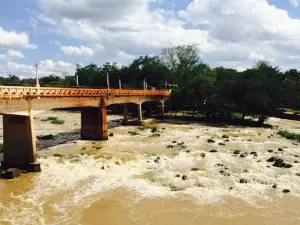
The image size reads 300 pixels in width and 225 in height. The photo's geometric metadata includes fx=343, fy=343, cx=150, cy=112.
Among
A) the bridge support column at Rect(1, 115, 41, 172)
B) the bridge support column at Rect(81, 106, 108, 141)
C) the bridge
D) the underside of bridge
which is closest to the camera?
the bridge

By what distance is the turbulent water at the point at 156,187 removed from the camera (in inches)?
664

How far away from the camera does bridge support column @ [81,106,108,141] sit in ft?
128

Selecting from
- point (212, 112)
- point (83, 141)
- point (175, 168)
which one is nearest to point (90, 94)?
point (83, 141)

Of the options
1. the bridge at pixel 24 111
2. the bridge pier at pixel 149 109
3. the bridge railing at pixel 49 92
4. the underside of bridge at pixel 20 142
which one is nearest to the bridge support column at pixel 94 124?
the bridge railing at pixel 49 92

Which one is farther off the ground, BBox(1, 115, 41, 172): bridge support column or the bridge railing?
the bridge railing

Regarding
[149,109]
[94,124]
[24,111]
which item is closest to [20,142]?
[24,111]

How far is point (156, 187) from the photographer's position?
2094 cm

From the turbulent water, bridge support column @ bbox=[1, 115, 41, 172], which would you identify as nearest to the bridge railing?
bridge support column @ bbox=[1, 115, 41, 172]

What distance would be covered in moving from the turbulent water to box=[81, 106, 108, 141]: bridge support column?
4.44 metres

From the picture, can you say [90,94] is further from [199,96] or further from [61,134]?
[199,96]

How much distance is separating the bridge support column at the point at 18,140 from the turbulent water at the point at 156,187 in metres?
1.98

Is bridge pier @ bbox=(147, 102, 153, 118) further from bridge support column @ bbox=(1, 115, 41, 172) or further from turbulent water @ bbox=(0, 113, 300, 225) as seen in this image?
bridge support column @ bbox=(1, 115, 41, 172)

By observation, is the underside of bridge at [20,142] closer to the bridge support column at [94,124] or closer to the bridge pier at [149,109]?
the bridge support column at [94,124]

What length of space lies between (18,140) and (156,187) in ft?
37.7
